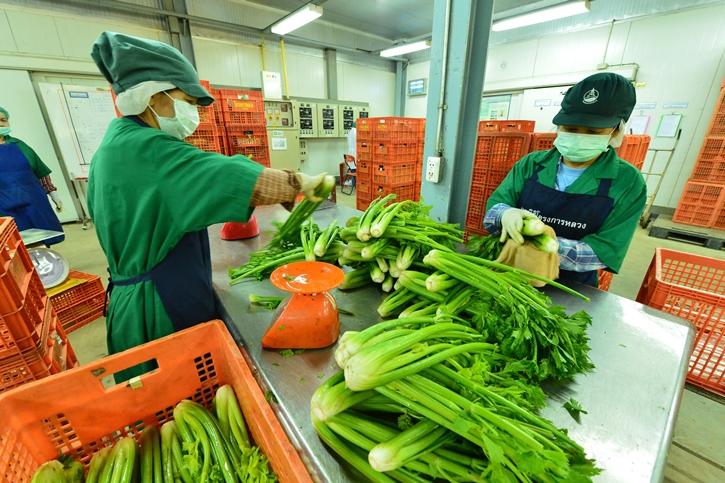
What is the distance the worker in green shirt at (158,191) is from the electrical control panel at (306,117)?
9.09 metres

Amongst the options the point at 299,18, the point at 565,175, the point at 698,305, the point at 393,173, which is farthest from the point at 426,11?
the point at 698,305

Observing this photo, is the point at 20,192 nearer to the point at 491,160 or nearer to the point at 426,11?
the point at 491,160

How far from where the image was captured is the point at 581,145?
1920 mm

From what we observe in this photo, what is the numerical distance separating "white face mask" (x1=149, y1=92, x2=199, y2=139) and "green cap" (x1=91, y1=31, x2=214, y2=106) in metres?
0.09

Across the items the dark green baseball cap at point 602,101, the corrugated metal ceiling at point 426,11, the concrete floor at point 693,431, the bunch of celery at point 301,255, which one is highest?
the corrugated metal ceiling at point 426,11

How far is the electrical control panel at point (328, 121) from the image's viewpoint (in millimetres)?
10664

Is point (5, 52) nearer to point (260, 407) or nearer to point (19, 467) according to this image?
point (19, 467)

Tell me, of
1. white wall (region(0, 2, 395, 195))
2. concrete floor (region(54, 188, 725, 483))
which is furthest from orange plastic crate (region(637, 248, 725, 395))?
white wall (region(0, 2, 395, 195))

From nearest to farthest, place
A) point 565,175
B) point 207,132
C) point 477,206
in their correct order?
1. point 565,175
2. point 477,206
3. point 207,132

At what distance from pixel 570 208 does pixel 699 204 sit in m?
8.18

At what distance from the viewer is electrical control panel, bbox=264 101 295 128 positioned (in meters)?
9.27

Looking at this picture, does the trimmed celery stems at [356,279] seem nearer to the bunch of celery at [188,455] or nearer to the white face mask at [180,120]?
the bunch of celery at [188,455]

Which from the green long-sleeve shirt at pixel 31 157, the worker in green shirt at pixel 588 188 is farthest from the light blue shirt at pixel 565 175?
the green long-sleeve shirt at pixel 31 157

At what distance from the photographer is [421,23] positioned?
10.3m
